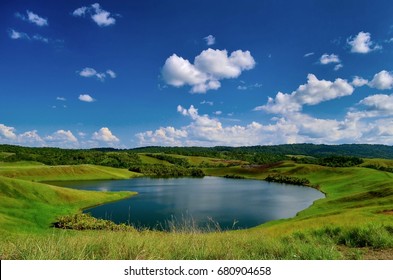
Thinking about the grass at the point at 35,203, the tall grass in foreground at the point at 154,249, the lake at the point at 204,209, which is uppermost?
the tall grass in foreground at the point at 154,249

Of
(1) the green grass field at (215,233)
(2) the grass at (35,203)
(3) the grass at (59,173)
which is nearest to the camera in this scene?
(1) the green grass field at (215,233)

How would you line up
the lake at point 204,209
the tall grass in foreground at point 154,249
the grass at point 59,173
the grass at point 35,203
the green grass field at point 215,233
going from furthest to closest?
the grass at point 59,173, the lake at point 204,209, the grass at point 35,203, the green grass field at point 215,233, the tall grass in foreground at point 154,249

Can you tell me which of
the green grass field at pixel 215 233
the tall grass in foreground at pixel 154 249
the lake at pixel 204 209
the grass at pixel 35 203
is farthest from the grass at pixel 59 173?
the tall grass in foreground at pixel 154 249

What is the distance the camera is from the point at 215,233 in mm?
11273

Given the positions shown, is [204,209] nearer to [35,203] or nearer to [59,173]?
[35,203]

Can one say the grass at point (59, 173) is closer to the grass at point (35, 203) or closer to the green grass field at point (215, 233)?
the green grass field at point (215, 233)

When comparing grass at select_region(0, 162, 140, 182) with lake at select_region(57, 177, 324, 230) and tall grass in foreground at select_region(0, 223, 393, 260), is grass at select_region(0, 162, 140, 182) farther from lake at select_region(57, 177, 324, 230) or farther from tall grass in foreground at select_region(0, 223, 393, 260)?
tall grass in foreground at select_region(0, 223, 393, 260)

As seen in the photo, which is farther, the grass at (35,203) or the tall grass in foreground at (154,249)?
the grass at (35,203)

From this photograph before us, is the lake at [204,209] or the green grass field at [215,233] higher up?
the green grass field at [215,233]

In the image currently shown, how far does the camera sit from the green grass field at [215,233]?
743 centimetres

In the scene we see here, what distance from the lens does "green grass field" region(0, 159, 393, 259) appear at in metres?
7.43

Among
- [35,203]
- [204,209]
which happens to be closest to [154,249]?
[35,203]

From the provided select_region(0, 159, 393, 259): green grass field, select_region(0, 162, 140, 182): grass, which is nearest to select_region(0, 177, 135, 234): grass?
select_region(0, 159, 393, 259): green grass field

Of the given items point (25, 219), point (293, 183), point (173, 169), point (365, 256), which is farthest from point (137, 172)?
point (365, 256)
